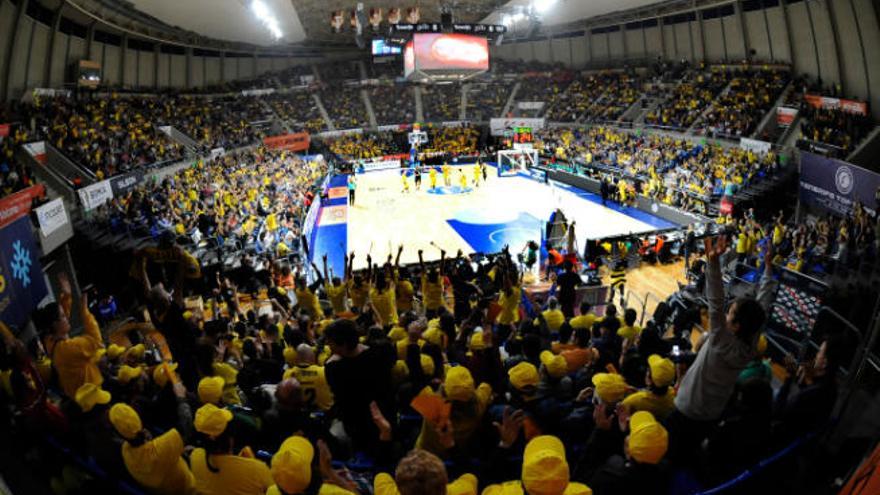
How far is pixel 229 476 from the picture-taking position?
2.87 meters

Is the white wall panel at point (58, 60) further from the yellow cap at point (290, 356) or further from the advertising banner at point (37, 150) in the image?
the yellow cap at point (290, 356)

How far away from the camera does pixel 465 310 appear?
7.79 meters

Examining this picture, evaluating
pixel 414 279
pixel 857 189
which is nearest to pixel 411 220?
pixel 414 279

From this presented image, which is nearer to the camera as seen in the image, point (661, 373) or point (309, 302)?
point (661, 373)

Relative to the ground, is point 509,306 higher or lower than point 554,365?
lower

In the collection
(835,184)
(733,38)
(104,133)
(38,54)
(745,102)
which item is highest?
(733,38)

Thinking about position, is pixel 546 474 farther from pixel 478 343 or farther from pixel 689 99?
pixel 689 99

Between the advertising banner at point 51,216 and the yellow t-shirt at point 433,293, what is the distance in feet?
32.4

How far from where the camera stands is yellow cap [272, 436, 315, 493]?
2434 mm

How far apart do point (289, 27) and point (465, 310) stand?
35908 mm

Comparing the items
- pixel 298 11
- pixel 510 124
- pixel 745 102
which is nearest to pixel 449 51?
pixel 298 11

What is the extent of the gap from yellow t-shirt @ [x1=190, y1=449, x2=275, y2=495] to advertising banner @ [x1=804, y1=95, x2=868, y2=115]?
2686 cm

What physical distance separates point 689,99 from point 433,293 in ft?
104

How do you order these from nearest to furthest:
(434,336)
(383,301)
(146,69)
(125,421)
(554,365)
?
(125,421)
(554,365)
(434,336)
(383,301)
(146,69)
